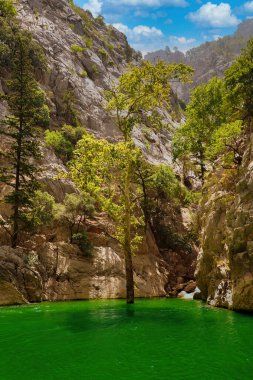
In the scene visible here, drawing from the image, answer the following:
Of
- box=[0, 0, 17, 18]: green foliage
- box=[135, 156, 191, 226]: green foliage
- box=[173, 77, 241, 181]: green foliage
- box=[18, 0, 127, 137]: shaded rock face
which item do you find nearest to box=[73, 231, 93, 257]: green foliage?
box=[135, 156, 191, 226]: green foliage

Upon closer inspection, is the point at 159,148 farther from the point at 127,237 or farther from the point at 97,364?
the point at 97,364

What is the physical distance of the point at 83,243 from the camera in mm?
38469

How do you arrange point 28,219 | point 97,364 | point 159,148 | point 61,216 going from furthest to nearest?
1. point 159,148
2. point 61,216
3. point 28,219
4. point 97,364

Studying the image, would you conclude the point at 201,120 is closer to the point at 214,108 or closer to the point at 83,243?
the point at 214,108

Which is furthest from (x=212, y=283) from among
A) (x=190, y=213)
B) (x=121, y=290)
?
(x=190, y=213)

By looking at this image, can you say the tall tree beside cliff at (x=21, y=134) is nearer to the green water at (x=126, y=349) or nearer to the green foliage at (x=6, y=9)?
the green water at (x=126, y=349)

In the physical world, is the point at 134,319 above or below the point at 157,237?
below

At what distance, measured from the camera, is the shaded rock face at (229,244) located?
2005 cm

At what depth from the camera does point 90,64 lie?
263 ft

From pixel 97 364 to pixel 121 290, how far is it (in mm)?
28059

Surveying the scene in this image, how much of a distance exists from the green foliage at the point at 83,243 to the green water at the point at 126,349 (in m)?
20.6

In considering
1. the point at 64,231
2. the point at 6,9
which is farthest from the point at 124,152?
the point at 6,9

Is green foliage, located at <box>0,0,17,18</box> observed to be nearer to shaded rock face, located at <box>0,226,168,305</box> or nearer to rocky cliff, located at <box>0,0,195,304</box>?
rocky cliff, located at <box>0,0,195,304</box>

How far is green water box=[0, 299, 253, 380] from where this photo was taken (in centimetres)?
842
